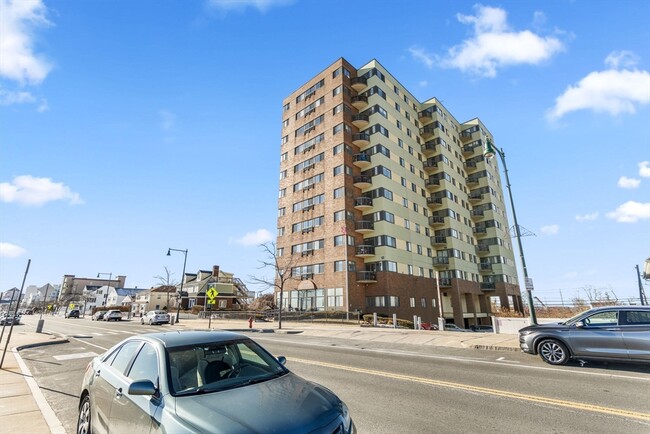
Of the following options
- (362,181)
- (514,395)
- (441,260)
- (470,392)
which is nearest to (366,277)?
(362,181)

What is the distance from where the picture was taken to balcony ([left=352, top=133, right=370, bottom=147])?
42656 mm

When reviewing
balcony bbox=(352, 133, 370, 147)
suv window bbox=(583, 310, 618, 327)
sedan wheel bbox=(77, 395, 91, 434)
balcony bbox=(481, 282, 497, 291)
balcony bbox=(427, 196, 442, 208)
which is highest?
balcony bbox=(352, 133, 370, 147)

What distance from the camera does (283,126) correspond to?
172ft

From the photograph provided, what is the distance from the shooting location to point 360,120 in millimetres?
43750

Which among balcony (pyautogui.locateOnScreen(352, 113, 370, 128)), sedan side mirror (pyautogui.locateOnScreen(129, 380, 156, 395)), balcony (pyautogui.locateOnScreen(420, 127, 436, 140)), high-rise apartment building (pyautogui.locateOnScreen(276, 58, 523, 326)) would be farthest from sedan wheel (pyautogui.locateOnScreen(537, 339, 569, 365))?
balcony (pyautogui.locateOnScreen(420, 127, 436, 140))

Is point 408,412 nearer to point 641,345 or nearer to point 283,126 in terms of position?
point 641,345


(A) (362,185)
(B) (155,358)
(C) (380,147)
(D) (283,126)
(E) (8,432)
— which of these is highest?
(D) (283,126)

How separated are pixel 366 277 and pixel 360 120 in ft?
70.7

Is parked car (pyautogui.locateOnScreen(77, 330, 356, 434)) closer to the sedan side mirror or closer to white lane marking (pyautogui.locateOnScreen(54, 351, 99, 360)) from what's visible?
the sedan side mirror

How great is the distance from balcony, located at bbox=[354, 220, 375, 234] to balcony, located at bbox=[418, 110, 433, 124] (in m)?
25.4

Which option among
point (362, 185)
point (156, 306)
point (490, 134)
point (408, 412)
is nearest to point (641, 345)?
point (408, 412)

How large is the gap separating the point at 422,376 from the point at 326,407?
587 centimetres

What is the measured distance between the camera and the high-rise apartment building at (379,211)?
38938mm

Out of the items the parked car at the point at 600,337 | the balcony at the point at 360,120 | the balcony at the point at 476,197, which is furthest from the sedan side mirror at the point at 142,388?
the balcony at the point at 476,197
